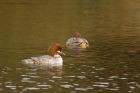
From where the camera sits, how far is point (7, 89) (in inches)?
1278

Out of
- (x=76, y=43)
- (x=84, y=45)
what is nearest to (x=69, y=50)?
(x=84, y=45)

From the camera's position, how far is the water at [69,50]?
34500 mm

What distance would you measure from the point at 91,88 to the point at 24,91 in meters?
3.79

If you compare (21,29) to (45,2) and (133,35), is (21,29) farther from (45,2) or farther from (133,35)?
(45,2)

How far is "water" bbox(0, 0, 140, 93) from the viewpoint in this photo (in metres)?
34.5

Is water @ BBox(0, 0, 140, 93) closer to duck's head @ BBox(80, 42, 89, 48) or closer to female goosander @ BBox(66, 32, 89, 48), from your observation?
duck's head @ BBox(80, 42, 89, 48)

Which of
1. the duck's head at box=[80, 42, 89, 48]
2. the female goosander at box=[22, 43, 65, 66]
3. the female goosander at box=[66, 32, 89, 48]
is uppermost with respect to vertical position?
the female goosander at box=[66, 32, 89, 48]

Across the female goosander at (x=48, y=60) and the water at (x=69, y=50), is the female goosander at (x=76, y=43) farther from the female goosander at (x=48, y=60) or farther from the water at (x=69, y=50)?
the female goosander at (x=48, y=60)

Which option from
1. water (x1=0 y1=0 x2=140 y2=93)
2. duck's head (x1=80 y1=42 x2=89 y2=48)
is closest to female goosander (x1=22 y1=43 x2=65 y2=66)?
water (x1=0 y1=0 x2=140 y2=93)

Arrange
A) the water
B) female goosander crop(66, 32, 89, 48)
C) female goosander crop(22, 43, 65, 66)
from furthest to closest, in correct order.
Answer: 1. female goosander crop(66, 32, 89, 48)
2. female goosander crop(22, 43, 65, 66)
3. the water

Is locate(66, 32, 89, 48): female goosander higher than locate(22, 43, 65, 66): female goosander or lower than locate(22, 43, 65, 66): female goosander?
higher

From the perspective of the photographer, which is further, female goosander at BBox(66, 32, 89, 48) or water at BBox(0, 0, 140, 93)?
female goosander at BBox(66, 32, 89, 48)

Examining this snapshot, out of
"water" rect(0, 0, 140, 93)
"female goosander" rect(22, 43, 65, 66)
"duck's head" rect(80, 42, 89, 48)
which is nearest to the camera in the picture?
"water" rect(0, 0, 140, 93)

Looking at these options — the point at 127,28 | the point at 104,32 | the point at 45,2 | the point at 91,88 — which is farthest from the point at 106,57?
the point at 45,2
